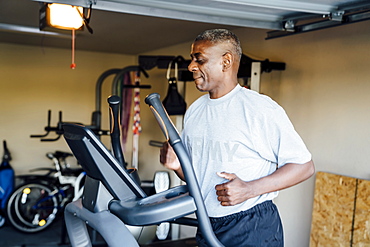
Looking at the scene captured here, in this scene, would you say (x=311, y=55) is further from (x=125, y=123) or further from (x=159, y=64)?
(x=125, y=123)

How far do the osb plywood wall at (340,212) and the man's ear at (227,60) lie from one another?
1526 millimetres

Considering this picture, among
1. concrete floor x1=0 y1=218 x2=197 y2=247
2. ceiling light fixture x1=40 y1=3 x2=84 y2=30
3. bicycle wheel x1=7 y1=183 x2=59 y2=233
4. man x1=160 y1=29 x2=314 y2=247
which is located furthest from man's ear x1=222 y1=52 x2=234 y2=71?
bicycle wheel x1=7 y1=183 x2=59 y2=233

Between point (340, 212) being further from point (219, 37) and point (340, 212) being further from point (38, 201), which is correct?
point (38, 201)

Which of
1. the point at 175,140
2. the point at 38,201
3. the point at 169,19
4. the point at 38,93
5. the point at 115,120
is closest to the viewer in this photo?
the point at 175,140

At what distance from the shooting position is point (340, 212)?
9.17 ft

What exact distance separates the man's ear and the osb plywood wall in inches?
60.1

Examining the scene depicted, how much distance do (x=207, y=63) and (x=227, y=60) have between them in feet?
0.26

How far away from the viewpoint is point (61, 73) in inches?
249

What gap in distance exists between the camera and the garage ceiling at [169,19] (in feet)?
6.84

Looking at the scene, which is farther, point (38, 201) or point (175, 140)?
point (38, 201)

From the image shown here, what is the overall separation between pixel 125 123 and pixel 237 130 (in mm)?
4879

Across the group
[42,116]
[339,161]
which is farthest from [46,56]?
[339,161]

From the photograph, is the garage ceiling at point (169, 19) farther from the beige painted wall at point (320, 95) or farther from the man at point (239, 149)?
the man at point (239, 149)

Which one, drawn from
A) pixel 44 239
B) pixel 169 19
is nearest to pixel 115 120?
pixel 169 19
